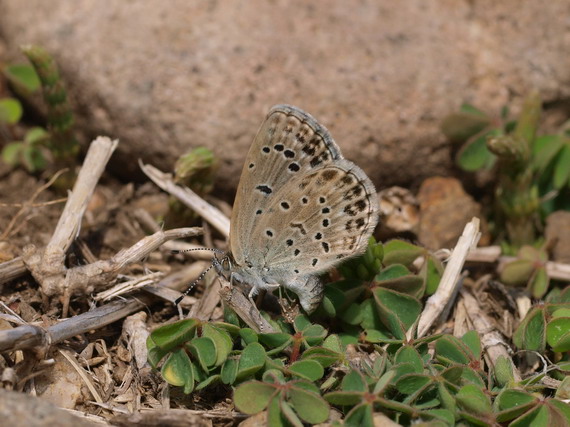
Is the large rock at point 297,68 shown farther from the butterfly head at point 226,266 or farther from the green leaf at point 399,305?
the green leaf at point 399,305

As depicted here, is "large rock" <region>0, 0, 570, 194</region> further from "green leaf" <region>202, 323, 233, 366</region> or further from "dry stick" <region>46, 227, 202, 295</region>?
"green leaf" <region>202, 323, 233, 366</region>

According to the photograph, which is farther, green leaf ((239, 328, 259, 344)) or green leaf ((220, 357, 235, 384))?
green leaf ((239, 328, 259, 344))

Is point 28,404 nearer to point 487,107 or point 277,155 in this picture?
point 277,155

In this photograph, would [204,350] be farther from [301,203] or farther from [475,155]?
[475,155]

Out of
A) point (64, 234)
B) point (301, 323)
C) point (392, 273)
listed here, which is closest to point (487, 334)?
point (392, 273)

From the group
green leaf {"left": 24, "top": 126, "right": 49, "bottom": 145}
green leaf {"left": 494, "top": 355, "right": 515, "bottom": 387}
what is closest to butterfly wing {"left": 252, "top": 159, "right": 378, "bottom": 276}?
green leaf {"left": 494, "top": 355, "right": 515, "bottom": 387}

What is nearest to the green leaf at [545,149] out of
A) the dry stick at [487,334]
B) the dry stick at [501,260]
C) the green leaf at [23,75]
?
the dry stick at [501,260]

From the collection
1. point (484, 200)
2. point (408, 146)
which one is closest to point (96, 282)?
point (408, 146)
